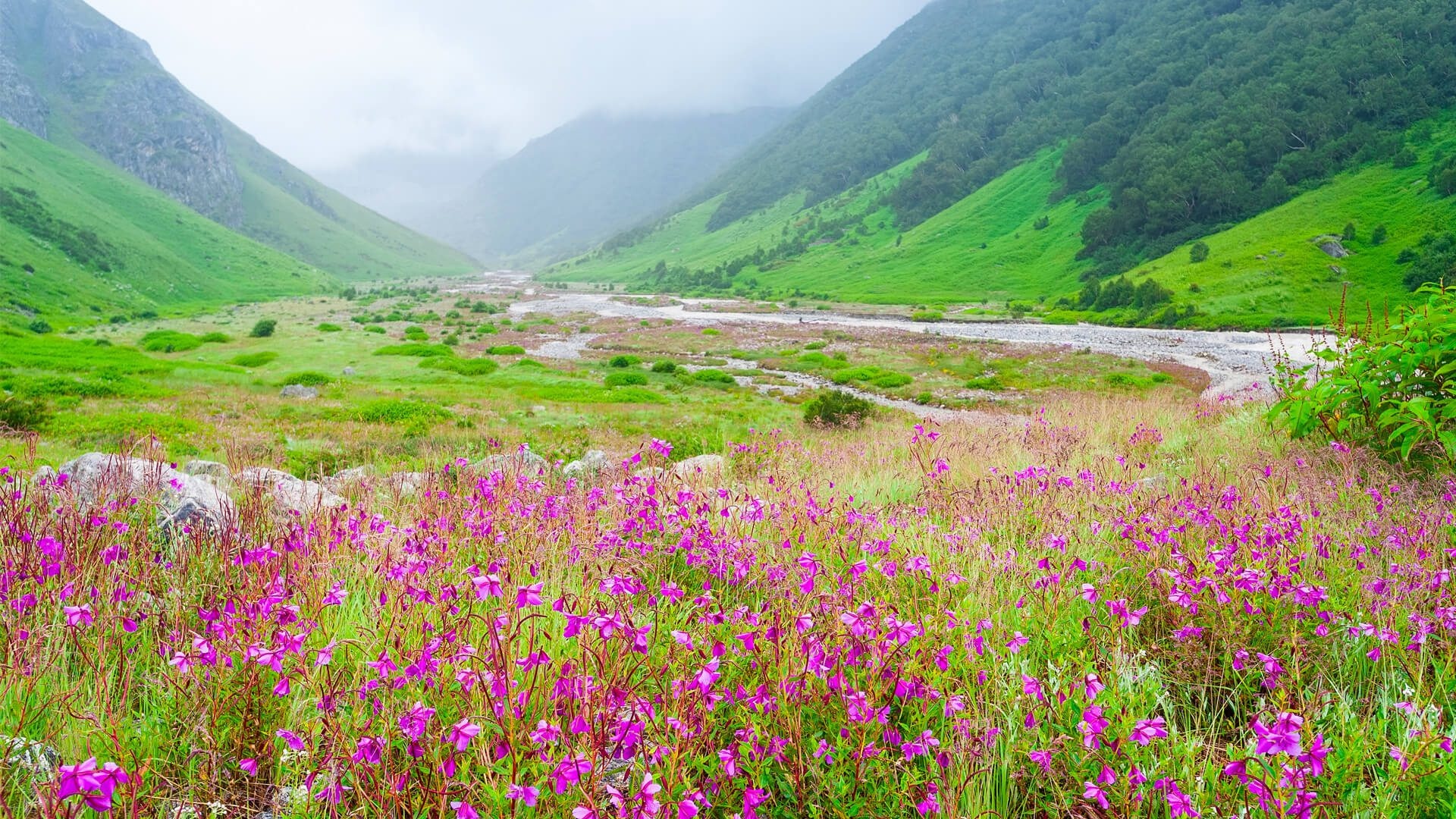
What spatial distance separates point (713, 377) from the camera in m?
42.5

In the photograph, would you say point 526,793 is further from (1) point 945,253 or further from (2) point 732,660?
(1) point 945,253

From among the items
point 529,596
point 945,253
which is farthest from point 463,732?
point 945,253

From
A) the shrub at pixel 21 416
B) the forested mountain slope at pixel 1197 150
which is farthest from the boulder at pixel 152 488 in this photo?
the forested mountain slope at pixel 1197 150

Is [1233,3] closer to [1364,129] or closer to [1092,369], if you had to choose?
[1364,129]

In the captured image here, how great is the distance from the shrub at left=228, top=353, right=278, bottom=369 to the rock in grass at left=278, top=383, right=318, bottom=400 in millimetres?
12844

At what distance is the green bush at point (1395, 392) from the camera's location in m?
5.92

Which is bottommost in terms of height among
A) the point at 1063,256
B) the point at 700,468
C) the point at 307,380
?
the point at 307,380

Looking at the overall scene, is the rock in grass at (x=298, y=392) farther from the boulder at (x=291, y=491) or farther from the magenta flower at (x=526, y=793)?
the magenta flower at (x=526, y=793)

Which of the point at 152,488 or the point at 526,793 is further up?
the point at 526,793

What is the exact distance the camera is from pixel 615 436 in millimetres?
22625

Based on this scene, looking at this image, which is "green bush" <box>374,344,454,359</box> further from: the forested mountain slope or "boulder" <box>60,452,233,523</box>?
the forested mountain slope

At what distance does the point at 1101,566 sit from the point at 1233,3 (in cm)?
20963

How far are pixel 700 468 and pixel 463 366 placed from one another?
39.0 metres

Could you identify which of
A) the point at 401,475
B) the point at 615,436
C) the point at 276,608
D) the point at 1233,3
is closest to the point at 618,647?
the point at 276,608
